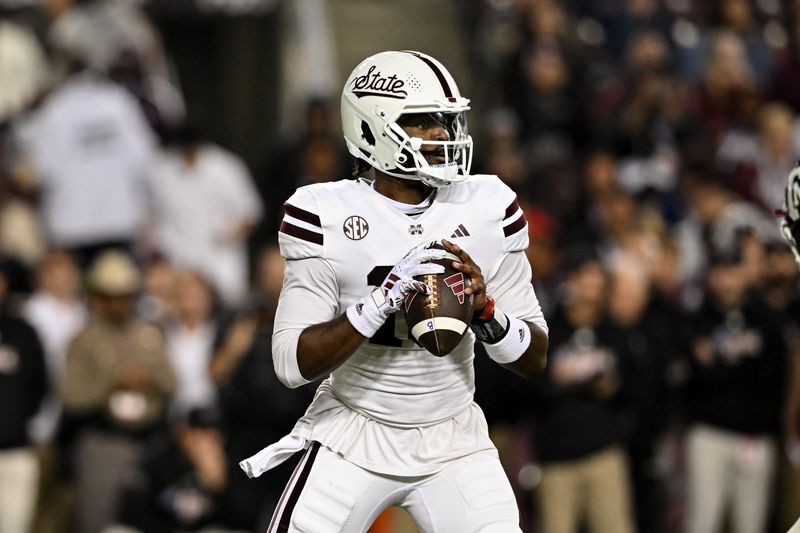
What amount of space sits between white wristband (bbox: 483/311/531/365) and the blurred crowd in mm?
3501

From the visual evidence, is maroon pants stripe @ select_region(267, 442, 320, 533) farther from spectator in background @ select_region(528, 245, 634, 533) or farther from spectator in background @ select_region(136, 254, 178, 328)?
spectator in background @ select_region(136, 254, 178, 328)

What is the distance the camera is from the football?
4137mm

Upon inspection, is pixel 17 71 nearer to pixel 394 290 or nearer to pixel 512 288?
pixel 512 288

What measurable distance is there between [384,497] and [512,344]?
56 cm

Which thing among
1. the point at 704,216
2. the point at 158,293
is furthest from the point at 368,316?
the point at 704,216

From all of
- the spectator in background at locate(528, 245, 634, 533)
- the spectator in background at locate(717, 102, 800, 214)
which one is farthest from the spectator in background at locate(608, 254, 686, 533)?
the spectator in background at locate(717, 102, 800, 214)

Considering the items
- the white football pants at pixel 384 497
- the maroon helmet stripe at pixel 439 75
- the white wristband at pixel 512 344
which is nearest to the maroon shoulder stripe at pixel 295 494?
the white football pants at pixel 384 497

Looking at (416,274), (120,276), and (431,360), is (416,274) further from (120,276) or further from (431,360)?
(120,276)

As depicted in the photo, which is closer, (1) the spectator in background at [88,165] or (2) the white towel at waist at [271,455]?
(2) the white towel at waist at [271,455]

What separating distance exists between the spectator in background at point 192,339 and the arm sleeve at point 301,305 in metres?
4.12

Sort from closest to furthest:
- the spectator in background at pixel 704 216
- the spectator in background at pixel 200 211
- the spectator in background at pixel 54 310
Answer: the spectator in background at pixel 54 310 → the spectator in background at pixel 704 216 → the spectator in background at pixel 200 211

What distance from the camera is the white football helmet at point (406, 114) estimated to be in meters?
4.40

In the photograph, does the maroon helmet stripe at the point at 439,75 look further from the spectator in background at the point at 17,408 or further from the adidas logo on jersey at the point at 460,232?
the spectator in background at the point at 17,408

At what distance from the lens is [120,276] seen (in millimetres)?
8414
